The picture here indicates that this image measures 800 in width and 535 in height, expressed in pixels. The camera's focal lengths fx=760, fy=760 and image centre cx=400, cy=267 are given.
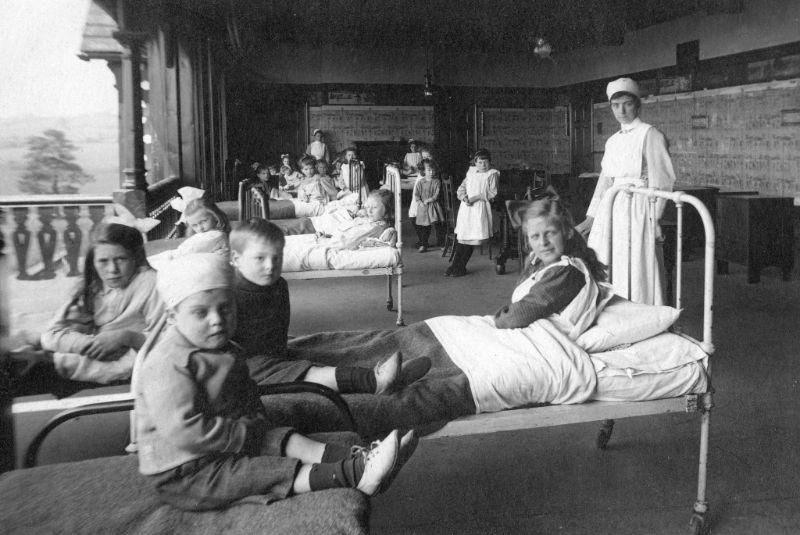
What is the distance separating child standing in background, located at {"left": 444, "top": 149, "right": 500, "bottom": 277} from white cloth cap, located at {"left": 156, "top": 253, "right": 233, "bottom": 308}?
229 inches

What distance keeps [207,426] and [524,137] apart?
14764mm

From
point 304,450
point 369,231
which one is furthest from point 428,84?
point 304,450

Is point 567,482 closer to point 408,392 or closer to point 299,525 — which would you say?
point 408,392

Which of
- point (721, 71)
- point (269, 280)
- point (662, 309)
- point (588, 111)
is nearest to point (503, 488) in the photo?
point (662, 309)

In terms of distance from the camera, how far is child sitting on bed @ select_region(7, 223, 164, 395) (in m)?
2.63

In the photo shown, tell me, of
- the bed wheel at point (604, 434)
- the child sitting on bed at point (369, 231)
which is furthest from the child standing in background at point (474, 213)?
the bed wheel at point (604, 434)

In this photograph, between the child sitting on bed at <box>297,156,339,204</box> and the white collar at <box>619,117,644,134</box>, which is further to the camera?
the child sitting on bed at <box>297,156,339,204</box>

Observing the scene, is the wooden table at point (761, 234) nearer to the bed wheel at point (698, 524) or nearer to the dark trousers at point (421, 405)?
the bed wheel at point (698, 524)

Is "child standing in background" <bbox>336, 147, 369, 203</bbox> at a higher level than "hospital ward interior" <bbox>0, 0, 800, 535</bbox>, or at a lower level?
higher

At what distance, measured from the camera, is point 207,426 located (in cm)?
174

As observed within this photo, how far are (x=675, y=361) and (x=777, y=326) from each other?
3.15 meters

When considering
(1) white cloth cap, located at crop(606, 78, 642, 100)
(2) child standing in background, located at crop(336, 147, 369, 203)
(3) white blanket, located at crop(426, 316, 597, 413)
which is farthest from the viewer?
(2) child standing in background, located at crop(336, 147, 369, 203)

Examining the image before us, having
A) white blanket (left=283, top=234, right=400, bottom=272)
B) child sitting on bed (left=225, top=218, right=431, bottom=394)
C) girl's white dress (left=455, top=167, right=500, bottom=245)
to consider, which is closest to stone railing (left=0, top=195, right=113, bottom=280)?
white blanket (left=283, top=234, right=400, bottom=272)

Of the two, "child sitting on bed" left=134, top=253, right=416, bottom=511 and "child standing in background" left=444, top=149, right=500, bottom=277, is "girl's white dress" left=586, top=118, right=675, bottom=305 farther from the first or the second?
"child standing in background" left=444, top=149, right=500, bottom=277
